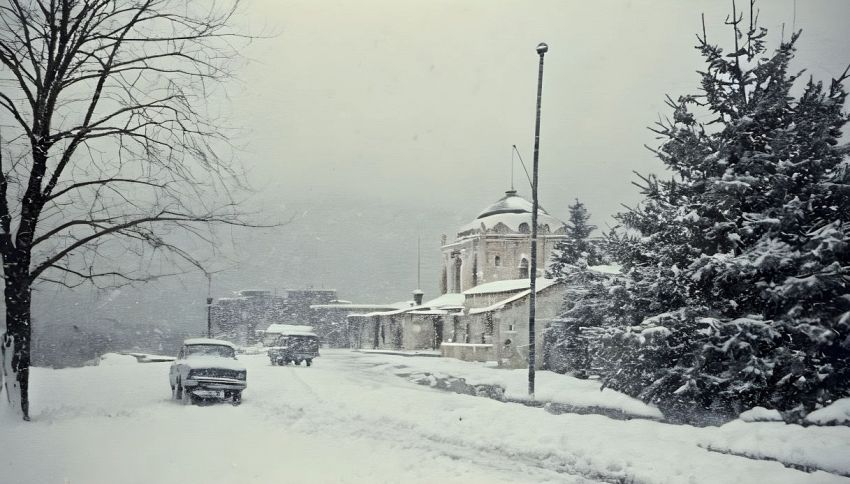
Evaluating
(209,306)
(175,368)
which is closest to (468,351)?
(175,368)

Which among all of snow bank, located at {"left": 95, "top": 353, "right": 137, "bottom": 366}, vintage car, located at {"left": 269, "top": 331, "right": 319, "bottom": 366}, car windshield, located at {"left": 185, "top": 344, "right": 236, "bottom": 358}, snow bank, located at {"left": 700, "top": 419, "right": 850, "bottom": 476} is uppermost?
snow bank, located at {"left": 95, "top": 353, "right": 137, "bottom": 366}

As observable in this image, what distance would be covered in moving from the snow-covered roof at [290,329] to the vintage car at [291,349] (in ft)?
0.17

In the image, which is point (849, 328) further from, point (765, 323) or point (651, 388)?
point (651, 388)

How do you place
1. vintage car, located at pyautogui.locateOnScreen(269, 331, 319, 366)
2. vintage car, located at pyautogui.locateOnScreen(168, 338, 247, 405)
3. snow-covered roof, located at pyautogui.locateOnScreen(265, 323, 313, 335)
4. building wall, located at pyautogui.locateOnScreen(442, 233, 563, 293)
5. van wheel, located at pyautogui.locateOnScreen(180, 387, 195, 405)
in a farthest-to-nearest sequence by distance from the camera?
building wall, located at pyautogui.locateOnScreen(442, 233, 563, 293) < vintage car, located at pyautogui.locateOnScreen(269, 331, 319, 366) < snow-covered roof, located at pyautogui.locateOnScreen(265, 323, 313, 335) < vintage car, located at pyautogui.locateOnScreen(168, 338, 247, 405) < van wheel, located at pyautogui.locateOnScreen(180, 387, 195, 405)

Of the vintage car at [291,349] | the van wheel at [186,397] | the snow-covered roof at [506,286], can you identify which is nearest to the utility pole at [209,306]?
the van wheel at [186,397]

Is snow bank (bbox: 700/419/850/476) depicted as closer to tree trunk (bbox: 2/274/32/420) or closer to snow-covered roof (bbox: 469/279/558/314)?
tree trunk (bbox: 2/274/32/420)

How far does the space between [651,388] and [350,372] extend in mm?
13866

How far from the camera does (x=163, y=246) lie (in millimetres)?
9297

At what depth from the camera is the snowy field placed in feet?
23.0

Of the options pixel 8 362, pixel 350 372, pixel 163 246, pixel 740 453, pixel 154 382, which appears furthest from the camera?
pixel 350 372

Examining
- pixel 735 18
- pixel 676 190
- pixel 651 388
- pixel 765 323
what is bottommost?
pixel 651 388

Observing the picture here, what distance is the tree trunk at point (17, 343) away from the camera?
8648 millimetres

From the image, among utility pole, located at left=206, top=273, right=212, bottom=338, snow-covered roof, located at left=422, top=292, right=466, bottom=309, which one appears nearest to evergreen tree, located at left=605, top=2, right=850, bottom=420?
utility pole, located at left=206, top=273, right=212, bottom=338

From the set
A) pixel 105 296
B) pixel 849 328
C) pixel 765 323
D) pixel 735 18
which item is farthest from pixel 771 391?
pixel 105 296
